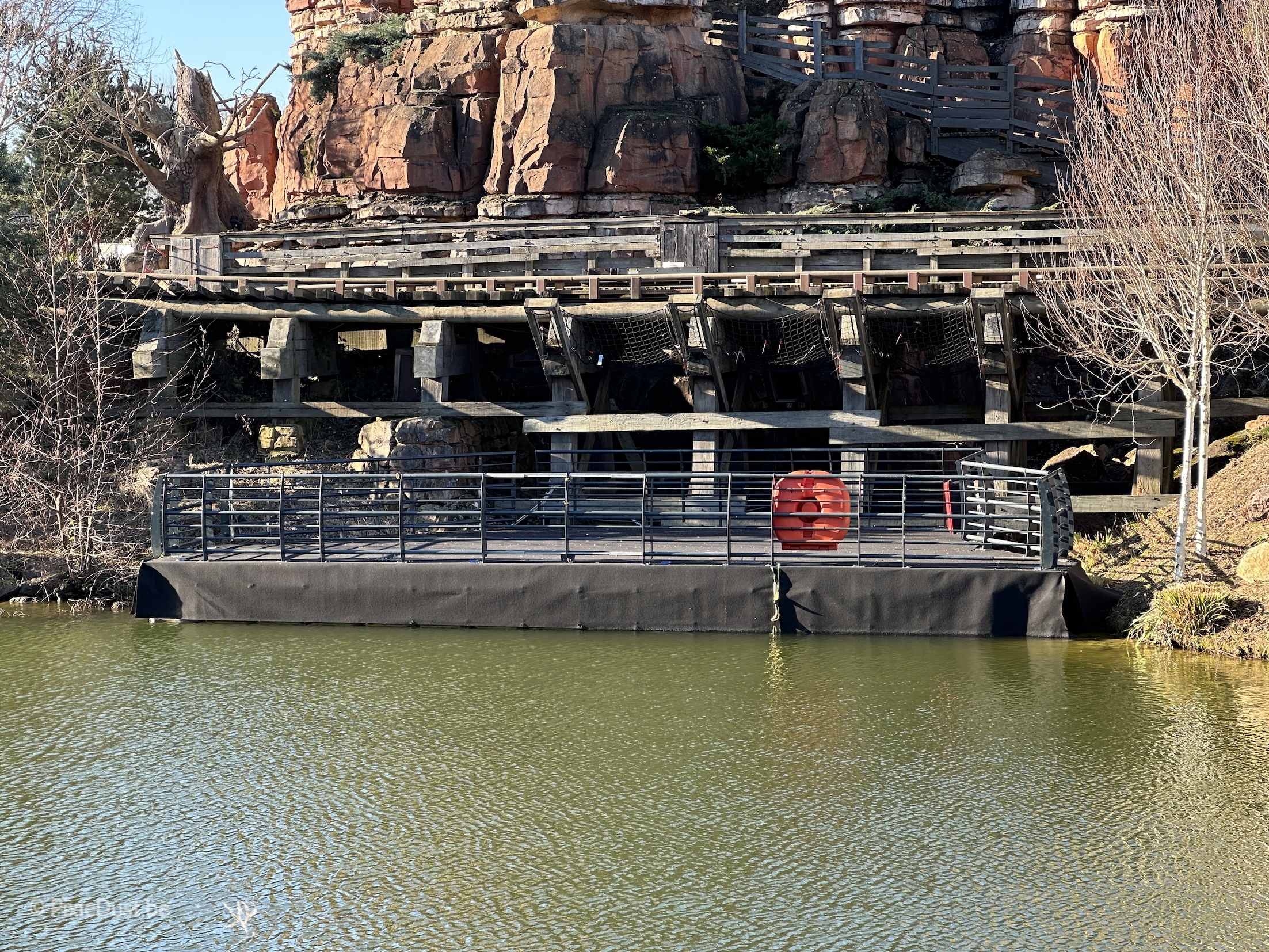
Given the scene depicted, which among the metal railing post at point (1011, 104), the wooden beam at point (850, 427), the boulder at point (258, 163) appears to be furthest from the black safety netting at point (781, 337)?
the boulder at point (258, 163)

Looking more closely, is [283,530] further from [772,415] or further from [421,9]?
[421,9]

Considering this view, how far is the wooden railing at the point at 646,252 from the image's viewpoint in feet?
68.5

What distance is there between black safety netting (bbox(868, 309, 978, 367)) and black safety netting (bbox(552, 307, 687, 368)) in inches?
126

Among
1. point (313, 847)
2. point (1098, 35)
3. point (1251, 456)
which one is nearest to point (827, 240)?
point (1251, 456)

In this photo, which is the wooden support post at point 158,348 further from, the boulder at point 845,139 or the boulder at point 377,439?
the boulder at point 845,139

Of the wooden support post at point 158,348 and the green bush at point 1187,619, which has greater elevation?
the wooden support post at point 158,348

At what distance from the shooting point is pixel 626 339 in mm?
21578

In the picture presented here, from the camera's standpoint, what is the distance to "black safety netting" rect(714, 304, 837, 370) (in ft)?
65.6

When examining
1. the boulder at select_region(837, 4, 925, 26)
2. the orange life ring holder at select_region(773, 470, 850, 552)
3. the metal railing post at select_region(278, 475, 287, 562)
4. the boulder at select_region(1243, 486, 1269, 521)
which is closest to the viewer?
the orange life ring holder at select_region(773, 470, 850, 552)

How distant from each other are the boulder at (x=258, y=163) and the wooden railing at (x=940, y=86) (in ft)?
48.9

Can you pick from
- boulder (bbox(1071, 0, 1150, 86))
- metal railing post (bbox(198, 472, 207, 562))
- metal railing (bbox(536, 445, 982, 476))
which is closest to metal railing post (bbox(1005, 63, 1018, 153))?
boulder (bbox(1071, 0, 1150, 86))

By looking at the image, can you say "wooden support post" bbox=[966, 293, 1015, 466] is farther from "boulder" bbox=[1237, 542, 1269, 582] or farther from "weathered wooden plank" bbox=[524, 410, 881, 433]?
"boulder" bbox=[1237, 542, 1269, 582]

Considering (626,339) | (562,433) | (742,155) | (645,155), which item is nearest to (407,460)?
(562,433)

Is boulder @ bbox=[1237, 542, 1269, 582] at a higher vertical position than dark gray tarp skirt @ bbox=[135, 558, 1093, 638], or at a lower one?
higher
